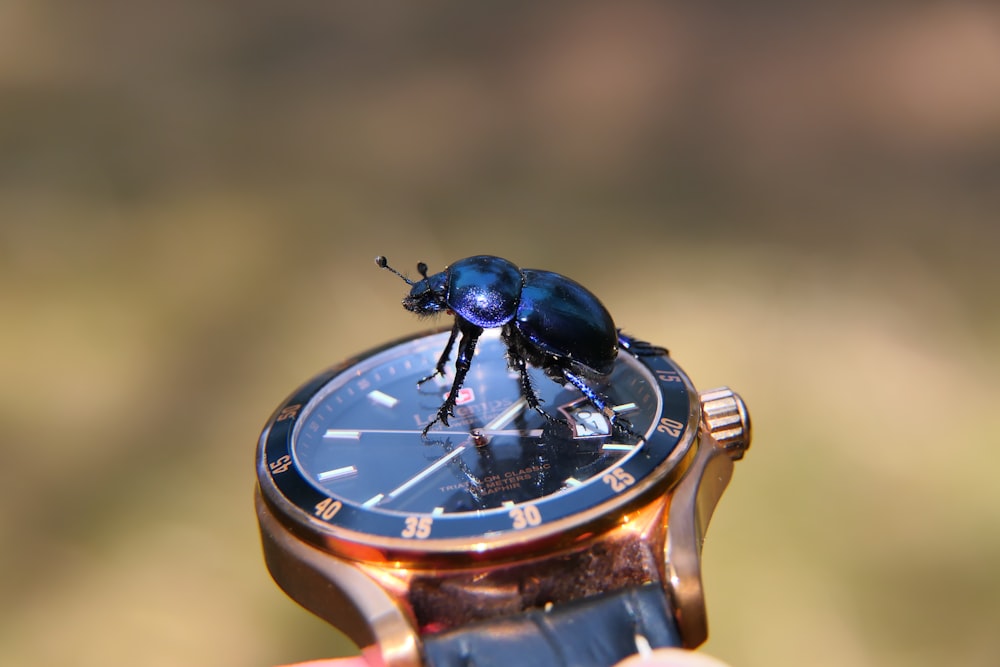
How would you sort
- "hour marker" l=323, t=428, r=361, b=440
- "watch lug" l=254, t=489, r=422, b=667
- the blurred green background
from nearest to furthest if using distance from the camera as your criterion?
"watch lug" l=254, t=489, r=422, b=667
"hour marker" l=323, t=428, r=361, b=440
the blurred green background

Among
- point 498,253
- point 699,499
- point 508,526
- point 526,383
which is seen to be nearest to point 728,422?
point 699,499

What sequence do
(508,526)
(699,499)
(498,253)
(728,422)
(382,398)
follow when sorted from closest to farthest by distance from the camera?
(508,526), (699,499), (728,422), (382,398), (498,253)

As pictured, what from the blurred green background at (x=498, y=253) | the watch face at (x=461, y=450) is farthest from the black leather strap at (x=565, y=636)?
the blurred green background at (x=498, y=253)

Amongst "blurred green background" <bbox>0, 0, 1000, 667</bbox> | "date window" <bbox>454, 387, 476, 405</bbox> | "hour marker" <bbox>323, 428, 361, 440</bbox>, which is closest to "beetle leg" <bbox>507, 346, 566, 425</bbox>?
"date window" <bbox>454, 387, 476, 405</bbox>

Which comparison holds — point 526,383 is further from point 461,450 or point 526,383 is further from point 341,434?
point 341,434

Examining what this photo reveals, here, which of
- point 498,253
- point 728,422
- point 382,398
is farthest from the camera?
point 498,253

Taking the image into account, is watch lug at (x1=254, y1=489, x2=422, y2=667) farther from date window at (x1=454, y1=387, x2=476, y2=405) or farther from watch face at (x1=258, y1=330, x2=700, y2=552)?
date window at (x1=454, y1=387, x2=476, y2=405)

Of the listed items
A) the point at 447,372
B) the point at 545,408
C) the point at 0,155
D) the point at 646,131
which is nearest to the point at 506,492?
the point at 545,408
